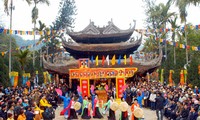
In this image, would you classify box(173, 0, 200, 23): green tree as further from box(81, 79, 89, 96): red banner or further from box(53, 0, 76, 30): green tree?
box(53, 0, 76, 30): green tree

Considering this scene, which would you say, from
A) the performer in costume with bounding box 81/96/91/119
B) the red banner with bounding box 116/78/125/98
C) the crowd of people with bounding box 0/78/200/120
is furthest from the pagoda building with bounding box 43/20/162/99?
the performer in costume with bounding box 81/96/91/119

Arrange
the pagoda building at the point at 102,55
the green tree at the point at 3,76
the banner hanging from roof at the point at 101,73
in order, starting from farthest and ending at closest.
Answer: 1. the pagoda building at the point at 102,55
2. the banner hanging from roof at the point at 101,73
3. the green tree at the point at 3,76

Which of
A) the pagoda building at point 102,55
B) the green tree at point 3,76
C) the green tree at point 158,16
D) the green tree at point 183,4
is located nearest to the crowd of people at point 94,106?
the pagoda building at point 102,55

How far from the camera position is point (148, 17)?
47.7 metres

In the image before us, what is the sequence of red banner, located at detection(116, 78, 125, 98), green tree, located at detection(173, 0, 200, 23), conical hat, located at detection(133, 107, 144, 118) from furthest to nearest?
red banner, located at detection(116, 78, 125, 98), green tree, located at detection(173, 0, 200, 23), conical hat, located at detection(133, 107, 144, 118)

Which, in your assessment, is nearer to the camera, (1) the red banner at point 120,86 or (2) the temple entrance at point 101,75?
(1) the red banner at point 120,86

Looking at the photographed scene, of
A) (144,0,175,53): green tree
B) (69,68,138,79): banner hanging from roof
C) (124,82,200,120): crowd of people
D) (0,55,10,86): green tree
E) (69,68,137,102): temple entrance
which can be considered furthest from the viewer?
(144,0,175,53): green tree

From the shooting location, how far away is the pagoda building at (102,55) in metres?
25.2

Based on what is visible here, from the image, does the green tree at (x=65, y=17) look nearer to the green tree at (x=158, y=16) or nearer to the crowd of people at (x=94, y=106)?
the green tree at (x=158, y=16)

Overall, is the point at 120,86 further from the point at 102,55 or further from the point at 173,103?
the point at 173,103

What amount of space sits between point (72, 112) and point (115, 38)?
16742 millimetres

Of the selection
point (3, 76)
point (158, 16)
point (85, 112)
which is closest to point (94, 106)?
point (85, 112)

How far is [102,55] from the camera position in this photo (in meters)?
31.2

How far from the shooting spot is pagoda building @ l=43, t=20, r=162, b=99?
25.2 m
